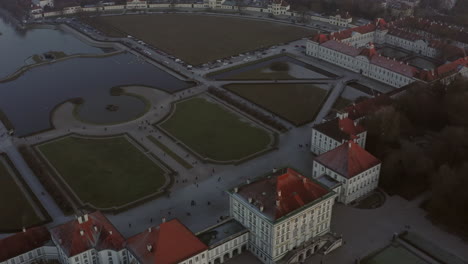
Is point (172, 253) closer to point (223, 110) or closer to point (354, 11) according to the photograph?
point (223, 110)

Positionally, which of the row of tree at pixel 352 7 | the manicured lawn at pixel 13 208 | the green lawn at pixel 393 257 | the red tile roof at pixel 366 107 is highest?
the row of tree at pixel 352 7

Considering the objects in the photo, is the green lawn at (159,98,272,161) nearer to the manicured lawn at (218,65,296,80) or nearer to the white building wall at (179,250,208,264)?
the manicured lawn at (218,65,296,80)

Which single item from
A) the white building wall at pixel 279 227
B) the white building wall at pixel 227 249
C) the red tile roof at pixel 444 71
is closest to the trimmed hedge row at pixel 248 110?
the white building wall at pixel 279 227

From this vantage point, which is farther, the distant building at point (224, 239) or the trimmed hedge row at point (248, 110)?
the trimmed hedge row at point (248, 110)

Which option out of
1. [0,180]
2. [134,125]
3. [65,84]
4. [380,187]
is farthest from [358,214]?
[65,84]

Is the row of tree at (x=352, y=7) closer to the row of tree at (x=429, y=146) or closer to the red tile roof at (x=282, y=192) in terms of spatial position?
the row of tree at (x=429, y=146)

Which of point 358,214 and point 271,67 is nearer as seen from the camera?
point 358,214
